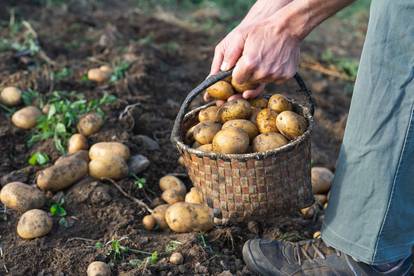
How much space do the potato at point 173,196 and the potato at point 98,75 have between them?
1.32m

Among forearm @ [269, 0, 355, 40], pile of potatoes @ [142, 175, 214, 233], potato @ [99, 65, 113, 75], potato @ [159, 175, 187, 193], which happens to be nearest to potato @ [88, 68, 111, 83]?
potato @ [99, 65, 113, 75]

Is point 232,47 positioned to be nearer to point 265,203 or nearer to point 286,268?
point 265,203

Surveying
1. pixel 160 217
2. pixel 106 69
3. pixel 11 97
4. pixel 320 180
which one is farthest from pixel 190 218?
pixel 106 69

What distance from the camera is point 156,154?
10.6 feet

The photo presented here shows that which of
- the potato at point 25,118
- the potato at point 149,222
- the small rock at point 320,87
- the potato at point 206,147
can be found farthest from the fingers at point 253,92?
the small rock at point 320,87

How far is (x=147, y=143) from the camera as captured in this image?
3291 millimetres

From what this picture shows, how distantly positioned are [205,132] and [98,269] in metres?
0.71

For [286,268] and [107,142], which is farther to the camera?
[107,142]

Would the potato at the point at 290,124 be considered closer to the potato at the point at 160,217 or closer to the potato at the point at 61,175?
the potato at the point at 160,217

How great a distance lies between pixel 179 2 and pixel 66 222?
500 cm

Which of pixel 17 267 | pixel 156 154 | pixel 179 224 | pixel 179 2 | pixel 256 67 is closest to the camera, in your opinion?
pixel 256 67

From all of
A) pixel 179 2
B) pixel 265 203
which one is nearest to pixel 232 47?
pixel 265 203

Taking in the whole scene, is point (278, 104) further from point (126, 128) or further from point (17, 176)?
point (17, 176)

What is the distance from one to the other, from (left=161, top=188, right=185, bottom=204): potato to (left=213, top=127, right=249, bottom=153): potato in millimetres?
605
